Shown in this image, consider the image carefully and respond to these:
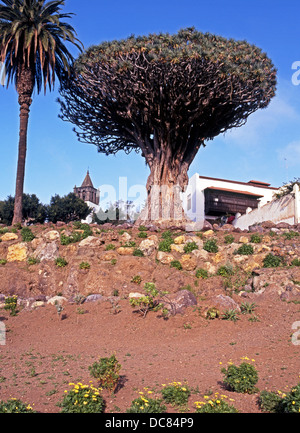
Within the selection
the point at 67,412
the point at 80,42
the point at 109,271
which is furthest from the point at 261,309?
the point at 80,42

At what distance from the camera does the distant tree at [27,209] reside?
40.5m

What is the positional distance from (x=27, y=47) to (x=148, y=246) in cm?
1481

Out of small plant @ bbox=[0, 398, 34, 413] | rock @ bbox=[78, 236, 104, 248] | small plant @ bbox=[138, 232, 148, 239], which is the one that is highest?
small plant @ bbox=[138, 232, 148, 239]

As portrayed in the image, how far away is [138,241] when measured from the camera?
19547 mm

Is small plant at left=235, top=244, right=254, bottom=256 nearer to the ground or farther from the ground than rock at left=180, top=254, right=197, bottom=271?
farther from the ground

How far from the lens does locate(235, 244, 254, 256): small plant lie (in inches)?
706

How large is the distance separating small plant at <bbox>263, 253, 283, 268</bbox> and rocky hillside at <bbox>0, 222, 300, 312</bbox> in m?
0.04

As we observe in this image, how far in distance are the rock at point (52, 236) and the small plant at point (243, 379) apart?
1408cm

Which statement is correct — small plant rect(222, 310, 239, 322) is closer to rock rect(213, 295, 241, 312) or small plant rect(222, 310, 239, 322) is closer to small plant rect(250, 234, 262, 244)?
rock rect(213, 295, 241, 312)

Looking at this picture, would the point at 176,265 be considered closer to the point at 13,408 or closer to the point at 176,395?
the point at 176,395

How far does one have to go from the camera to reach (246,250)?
18.0m

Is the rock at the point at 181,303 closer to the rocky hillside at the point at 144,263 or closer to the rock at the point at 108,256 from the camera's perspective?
the rocky hillside at the point at 144,263

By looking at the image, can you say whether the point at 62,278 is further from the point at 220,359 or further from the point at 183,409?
the point at 183,409

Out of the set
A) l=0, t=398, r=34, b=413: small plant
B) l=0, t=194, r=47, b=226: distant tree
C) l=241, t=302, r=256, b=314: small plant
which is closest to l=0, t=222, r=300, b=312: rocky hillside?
l=241, t=302, r=256, b=314: small plant
